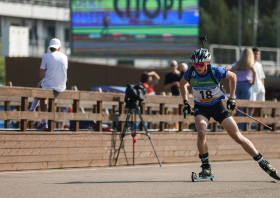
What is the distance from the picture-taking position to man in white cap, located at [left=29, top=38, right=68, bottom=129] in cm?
1052

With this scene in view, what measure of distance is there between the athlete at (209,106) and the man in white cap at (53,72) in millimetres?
2753

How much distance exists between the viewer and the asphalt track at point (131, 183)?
7.01 m

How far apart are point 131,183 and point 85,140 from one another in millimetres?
2728

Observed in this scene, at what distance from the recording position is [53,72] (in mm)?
10641

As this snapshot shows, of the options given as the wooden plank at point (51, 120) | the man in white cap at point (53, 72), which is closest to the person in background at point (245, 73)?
the man in white cap at point (53, 72)

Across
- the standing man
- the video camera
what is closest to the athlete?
the video camera

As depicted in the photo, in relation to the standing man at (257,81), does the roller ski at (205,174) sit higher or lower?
lower

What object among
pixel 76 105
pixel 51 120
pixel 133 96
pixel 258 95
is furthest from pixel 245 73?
pixel 51 120

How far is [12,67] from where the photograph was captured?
29.2 metres

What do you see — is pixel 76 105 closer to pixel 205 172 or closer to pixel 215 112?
pixel 215 112

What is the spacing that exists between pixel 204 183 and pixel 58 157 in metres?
3.02

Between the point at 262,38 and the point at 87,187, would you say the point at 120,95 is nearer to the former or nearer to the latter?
the point at 87,187

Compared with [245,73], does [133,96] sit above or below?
below

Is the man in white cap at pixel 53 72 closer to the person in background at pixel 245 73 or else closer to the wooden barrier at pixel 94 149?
the wooden barrier at pixel 94 149
